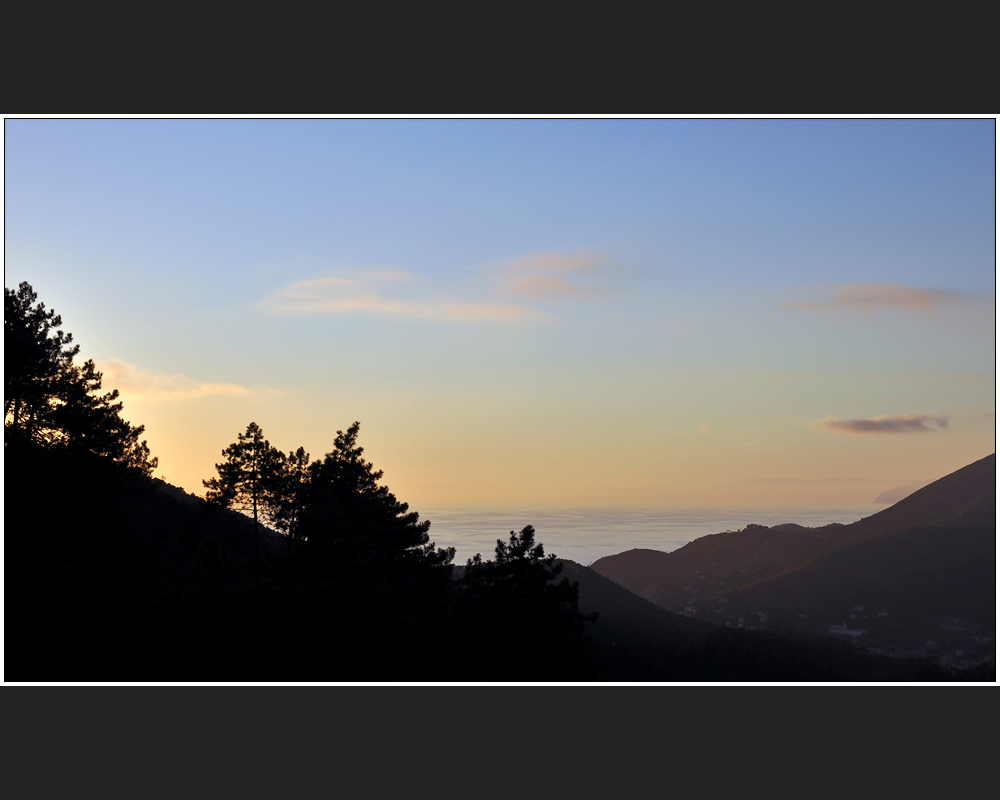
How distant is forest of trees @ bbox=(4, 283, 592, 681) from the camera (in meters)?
24.9

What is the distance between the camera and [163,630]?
25.4 m

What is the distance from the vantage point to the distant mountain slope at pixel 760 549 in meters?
104

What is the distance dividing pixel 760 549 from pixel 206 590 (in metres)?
115

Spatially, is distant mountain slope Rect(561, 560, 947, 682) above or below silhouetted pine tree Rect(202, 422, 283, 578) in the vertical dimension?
below

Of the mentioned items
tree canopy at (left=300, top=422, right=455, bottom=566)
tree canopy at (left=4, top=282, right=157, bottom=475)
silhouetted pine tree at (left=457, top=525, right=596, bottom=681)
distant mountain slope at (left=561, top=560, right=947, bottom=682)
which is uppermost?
tree canopy at (left=4, top=282, right=157, bottom=475)

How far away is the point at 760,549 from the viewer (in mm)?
127438

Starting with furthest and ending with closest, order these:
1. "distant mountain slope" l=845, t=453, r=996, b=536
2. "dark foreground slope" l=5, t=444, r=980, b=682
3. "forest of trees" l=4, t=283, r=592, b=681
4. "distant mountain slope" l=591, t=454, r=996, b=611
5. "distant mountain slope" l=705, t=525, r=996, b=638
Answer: "distant mountain slope" l=845, t=453, r=996, b=536 < "distant mountain slope" l=705, t=525, r=996, b=638 < "distant mountain slope" l=591, t=454, r=996, b=611 < "forest of trees" l=4, t=283, r=592, b=681 < "dark foreground slope" l=5, t=444, r=980, b=682

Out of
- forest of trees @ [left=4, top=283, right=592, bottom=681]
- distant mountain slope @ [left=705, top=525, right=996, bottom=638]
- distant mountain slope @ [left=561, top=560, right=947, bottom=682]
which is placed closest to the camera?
Answer: forest of trees @ [left=4, top=283, right=592, bottom=681]

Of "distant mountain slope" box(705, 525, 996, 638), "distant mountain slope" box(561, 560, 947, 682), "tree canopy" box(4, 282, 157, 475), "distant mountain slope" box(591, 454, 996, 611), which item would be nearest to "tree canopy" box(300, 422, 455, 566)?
"tree canopy" box(4, 282, 157, 475)

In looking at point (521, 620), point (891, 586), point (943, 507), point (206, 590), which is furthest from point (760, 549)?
point (206, 590)

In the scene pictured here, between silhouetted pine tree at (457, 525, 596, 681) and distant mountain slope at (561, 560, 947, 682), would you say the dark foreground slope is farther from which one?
distant mountain slope at (561, 560, 947, 682)

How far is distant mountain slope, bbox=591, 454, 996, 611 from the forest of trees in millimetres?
48576
